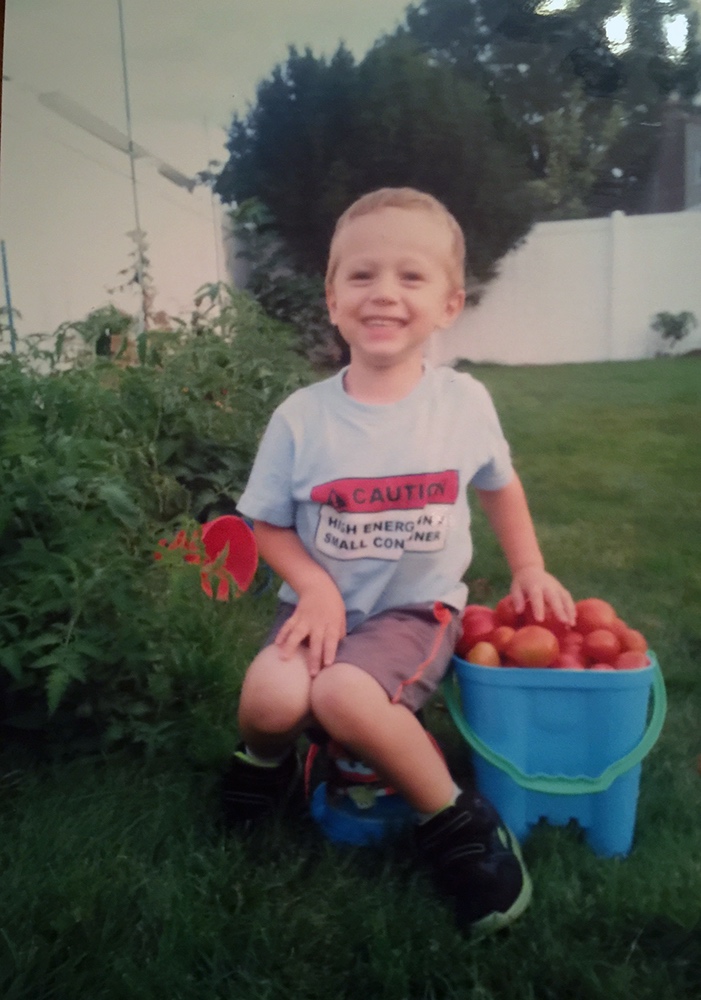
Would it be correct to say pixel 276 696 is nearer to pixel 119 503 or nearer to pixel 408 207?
pixel 119 503

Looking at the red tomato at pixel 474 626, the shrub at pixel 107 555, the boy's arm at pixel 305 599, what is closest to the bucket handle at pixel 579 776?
the red tomato at pixel 474 626

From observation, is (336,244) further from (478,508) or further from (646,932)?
(646,932)

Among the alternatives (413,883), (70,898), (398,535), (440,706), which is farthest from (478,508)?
(70,898)

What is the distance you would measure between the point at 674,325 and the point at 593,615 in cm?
39

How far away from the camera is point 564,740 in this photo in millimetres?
1154

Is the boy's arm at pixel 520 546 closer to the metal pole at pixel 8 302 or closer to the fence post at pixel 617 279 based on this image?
the fence post at pixel 617 279

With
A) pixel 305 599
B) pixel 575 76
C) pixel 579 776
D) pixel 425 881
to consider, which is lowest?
pixel 425 881

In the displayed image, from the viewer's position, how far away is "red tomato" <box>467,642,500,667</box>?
1180 mm

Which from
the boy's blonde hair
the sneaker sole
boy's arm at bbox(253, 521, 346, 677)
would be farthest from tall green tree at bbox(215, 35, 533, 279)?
the sneaker sole

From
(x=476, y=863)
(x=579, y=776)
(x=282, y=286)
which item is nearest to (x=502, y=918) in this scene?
(x=476, y=863)

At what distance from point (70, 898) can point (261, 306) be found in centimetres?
80

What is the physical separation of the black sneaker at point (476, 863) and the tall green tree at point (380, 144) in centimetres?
68

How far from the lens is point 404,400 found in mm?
1229

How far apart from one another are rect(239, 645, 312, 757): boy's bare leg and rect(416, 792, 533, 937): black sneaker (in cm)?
21
